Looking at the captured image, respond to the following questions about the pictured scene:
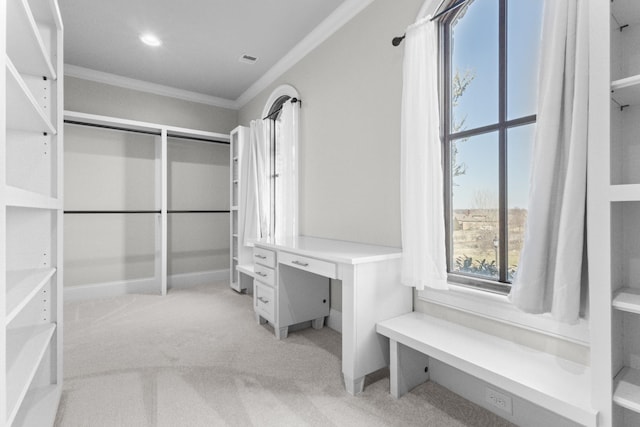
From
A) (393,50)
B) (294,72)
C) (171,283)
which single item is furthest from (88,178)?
(393,50)

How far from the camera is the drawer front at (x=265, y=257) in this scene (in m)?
2.52

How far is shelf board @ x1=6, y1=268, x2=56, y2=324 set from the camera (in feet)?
3.35

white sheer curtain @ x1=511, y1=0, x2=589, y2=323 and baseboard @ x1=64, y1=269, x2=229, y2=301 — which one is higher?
white sheer curtain @ x1=511, y1=0, x2=589, y2=323

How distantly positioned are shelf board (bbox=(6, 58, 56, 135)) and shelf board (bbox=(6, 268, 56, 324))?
2.30 ft

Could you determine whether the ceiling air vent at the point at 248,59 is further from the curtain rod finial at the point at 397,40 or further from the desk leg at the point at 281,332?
the desk leg at the point at 281,332

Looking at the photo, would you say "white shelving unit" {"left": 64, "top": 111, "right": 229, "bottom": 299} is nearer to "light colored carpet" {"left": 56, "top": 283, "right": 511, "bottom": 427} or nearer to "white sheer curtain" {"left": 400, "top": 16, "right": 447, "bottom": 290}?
"light colored carpet" {"left": 56, "top": 283, "right": 511, "bottom": 427}

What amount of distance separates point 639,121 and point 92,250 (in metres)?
4.73

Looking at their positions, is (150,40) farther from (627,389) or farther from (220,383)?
(627,389)

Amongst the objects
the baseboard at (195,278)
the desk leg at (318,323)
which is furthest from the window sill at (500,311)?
the baseboard at (195,278)

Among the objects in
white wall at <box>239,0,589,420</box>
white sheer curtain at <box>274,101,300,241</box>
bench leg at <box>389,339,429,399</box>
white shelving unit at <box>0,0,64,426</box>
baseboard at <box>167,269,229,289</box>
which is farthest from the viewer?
baseboard at <box>167,269,229,289</box>

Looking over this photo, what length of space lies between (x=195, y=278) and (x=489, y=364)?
3.92 metres

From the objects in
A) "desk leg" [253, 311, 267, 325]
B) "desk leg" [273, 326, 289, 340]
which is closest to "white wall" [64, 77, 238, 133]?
"desk leg" [253, 311, 267, 325]

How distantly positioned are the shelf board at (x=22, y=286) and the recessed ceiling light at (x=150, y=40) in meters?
2.33

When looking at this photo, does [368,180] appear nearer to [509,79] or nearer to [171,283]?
[509,79]
